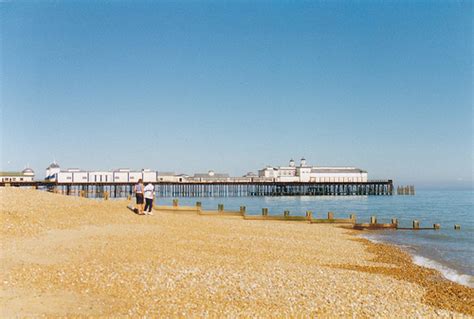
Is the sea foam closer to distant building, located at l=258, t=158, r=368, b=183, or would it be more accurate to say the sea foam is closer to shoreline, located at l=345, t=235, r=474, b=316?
shoreline, located at l=345, t=235, r=474, b=316

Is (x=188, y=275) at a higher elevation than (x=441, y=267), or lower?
higher

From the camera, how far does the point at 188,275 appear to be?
9.48 m

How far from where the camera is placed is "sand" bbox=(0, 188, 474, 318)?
7.43 meters

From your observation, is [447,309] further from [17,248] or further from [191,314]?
[17,248]

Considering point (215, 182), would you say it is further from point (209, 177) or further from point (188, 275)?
point (188, 275)

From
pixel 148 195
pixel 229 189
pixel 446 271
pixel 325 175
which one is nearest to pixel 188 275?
pixel 446 271

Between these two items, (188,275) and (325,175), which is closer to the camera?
(188,275)

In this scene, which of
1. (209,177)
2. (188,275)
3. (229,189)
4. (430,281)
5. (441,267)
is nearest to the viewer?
(188,275)

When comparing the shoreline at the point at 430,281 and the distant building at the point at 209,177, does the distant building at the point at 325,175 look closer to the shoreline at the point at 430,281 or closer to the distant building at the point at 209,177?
the distant building at the point at 209,177

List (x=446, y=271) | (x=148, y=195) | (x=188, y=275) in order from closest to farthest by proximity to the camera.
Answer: (x=188, y=275) → (x=446, y=271) → (x=148, y=195)

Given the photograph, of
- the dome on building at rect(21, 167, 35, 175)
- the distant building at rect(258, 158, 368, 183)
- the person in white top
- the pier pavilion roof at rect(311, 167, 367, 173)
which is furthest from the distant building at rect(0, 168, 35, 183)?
the person in white top

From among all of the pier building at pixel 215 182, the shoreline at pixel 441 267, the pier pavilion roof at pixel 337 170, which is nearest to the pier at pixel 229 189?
the pier building at pixel 215 182

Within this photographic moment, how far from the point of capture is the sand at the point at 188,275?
24.4 feet

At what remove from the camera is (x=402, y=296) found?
31.6 feet
